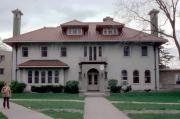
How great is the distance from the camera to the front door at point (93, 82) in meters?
45.6

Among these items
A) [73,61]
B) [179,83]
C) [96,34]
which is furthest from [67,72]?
[179,83]

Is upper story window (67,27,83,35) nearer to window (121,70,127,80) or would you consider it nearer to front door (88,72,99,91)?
front door (88,72,99,91)

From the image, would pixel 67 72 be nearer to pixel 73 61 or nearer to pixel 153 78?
pixel 73 61

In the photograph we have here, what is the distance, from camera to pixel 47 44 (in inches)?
1827

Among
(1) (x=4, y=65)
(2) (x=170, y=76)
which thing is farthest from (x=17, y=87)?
(1) (x=4, y=65)

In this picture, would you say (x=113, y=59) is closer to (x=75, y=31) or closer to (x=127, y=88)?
(x=127, y=88)

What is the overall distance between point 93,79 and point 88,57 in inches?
111

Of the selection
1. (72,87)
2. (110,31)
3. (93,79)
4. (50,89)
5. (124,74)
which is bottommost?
(50,89)

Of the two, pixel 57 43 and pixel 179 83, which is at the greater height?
pixel 57 43

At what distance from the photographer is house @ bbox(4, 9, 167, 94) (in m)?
45.4

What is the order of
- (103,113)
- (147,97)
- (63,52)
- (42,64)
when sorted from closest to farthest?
(103,113)
(147,97)
(42,64)
(63,52)

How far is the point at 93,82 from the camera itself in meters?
46.0

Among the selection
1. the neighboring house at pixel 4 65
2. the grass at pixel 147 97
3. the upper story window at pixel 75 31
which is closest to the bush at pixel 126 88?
the grass at pixel 147 97

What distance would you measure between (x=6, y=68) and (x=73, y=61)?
101 feet
